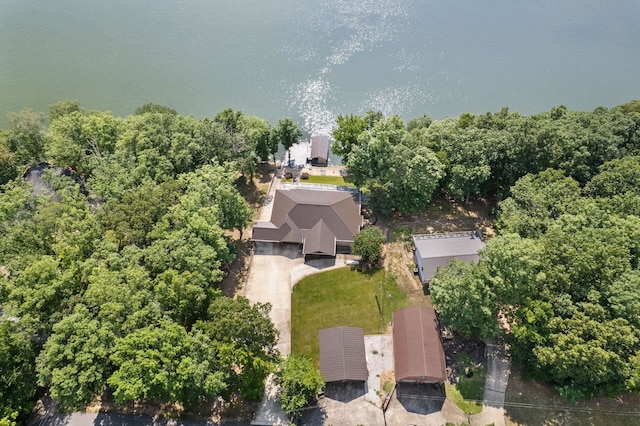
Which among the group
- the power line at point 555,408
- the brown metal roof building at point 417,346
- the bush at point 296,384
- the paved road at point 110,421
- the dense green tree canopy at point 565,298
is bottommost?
the paved road at point 110,421

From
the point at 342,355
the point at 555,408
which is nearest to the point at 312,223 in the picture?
the point at 342,355

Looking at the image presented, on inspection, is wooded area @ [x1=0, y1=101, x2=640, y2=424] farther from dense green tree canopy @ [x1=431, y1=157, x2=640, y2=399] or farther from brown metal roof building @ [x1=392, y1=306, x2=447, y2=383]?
brown metal roof building @ [x1=392, y1=306, x2=447, y2=383]

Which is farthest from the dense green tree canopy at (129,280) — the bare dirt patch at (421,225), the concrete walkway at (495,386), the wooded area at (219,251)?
the concrete walkway at (495,386)

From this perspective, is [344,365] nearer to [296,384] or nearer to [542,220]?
[296,384]

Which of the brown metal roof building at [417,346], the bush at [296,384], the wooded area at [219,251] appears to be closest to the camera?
the wooded area at [219,251]

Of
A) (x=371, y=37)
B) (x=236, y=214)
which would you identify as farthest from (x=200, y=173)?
(x=371, y=37)

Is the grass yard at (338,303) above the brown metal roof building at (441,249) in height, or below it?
below

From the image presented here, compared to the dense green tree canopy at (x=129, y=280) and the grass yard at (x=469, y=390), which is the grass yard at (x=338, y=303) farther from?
the grass yard at (x=469, y=390)

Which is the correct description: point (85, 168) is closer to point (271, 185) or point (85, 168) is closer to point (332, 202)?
point (271, 185)
